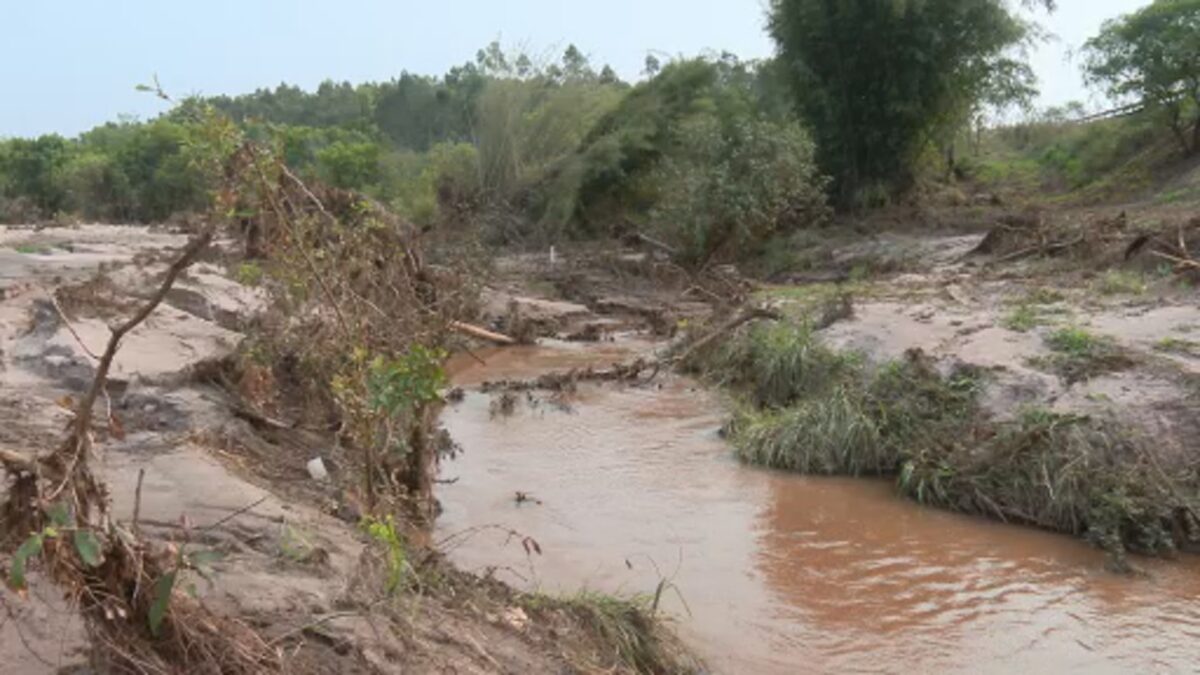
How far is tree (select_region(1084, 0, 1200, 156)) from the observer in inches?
855

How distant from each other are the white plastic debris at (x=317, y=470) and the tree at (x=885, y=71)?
1740 cm

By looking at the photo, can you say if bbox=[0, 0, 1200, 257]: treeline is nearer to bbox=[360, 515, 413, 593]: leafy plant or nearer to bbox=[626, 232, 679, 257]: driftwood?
bbox=[626, 232, 679, 257]: driftwood

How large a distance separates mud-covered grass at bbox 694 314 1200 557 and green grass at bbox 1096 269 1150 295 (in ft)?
8.07

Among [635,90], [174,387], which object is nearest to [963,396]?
[174,387]

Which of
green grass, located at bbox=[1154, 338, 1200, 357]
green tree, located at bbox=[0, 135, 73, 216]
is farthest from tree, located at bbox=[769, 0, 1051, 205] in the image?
green tree, located at bbox=[0, 135, 73, 216]

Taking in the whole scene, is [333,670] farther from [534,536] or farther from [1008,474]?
[1008,474]

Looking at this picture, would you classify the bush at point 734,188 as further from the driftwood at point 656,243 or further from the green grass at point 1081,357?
the green grass at point 1081,357

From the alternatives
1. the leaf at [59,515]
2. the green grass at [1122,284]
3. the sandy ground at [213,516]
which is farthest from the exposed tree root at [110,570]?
the green grass at [1122,284]

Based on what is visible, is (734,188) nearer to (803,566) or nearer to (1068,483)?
(1068,483)

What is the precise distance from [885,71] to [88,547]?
22040 mm

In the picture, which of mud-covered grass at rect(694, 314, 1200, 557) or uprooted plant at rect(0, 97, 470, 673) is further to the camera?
mud-covered grass at rect(694, 314, 1200, 557)

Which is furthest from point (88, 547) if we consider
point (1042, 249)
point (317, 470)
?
point (1042, 249)

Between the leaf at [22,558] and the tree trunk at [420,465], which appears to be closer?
the leaf at [22,558]

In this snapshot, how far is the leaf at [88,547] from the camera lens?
2711 mm
